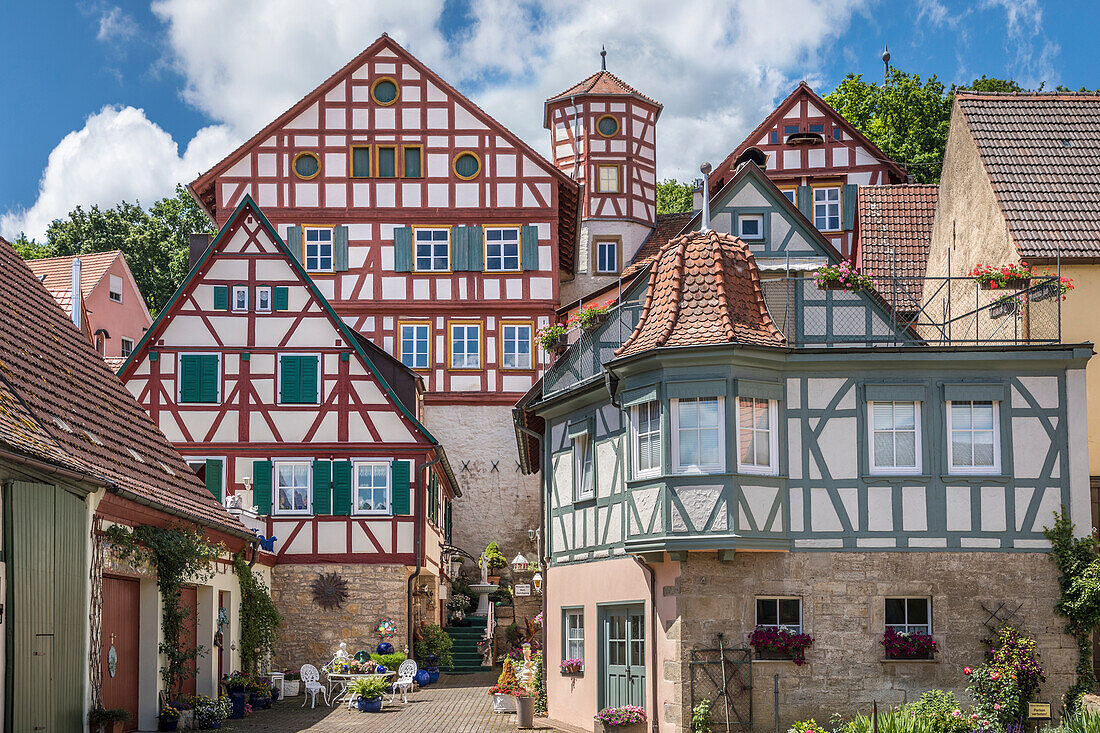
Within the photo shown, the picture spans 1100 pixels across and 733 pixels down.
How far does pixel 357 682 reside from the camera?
23859mm

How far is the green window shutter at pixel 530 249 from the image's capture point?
38719mm

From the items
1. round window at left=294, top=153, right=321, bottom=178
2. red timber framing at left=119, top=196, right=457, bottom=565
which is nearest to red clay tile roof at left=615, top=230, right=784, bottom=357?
red timber framing at left=119, top=196, right=457, bottom=565

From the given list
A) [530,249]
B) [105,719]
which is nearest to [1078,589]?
[105,719]

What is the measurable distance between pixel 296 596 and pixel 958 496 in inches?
596

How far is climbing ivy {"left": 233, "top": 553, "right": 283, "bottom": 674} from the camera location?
24.4 meters

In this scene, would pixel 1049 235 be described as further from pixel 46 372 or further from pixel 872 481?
pixel 46 372

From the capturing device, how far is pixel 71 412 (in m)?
16.7

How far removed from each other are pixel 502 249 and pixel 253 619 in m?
16.6

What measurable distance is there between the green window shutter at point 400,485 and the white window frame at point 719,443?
476 inches

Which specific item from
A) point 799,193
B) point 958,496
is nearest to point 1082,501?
point 958,496

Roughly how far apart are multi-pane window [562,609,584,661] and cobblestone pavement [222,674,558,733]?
1.19m

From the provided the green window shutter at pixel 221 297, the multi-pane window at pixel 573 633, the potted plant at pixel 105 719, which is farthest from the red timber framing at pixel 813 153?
the potted plant at pixel 105 719

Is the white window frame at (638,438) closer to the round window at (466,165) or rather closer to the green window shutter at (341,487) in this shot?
the green window shutter at (341,487)

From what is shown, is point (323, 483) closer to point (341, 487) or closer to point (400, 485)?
point (341, 487)
